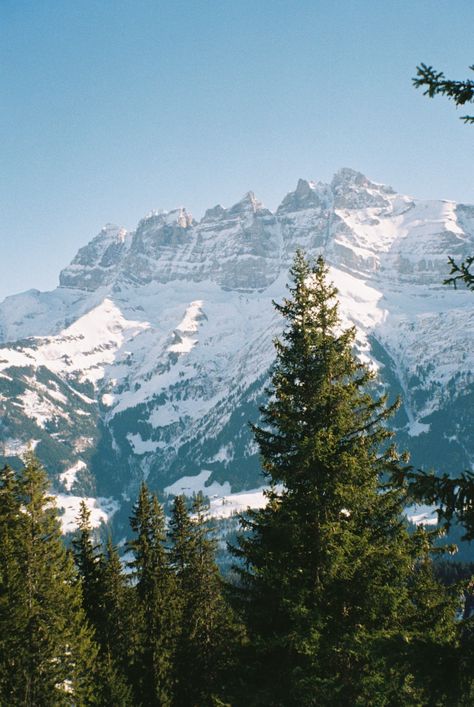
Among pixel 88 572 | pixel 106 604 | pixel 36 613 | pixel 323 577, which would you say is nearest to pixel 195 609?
pixel 106 604

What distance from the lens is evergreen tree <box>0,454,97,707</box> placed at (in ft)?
74.9

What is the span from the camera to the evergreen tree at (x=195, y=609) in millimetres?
35188

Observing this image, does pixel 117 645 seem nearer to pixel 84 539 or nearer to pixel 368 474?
pixel 84 539

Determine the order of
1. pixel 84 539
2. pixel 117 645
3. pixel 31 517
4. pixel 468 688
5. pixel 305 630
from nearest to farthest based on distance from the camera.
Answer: pixel 468 688 → pixel 305 630 → pixel 31 517 → pixel 117 645 → pixel 84 539

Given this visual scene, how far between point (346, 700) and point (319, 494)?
4878 mm

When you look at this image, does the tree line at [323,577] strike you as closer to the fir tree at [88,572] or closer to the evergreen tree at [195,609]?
the fir tree at [88,572]

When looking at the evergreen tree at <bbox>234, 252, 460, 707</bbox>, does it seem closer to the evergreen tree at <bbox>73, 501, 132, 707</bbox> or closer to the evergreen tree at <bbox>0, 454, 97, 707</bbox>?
the evergreen tree at <bbox>0, 454, 97, 707</bbox>

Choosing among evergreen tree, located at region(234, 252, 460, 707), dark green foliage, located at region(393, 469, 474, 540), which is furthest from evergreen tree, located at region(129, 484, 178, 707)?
dark green foliage, located at region(393, 469, 474, 540)

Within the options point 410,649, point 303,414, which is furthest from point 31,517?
point 410,649

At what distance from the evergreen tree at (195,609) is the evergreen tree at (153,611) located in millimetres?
944

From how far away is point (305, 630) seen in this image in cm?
1459

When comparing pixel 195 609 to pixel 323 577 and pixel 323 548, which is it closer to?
pixel 323 577

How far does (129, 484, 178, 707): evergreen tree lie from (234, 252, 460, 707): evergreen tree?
2085cm

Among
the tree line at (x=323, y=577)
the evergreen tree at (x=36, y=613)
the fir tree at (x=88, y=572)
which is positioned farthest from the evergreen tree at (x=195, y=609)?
the tree line at (x=323, y=577)
